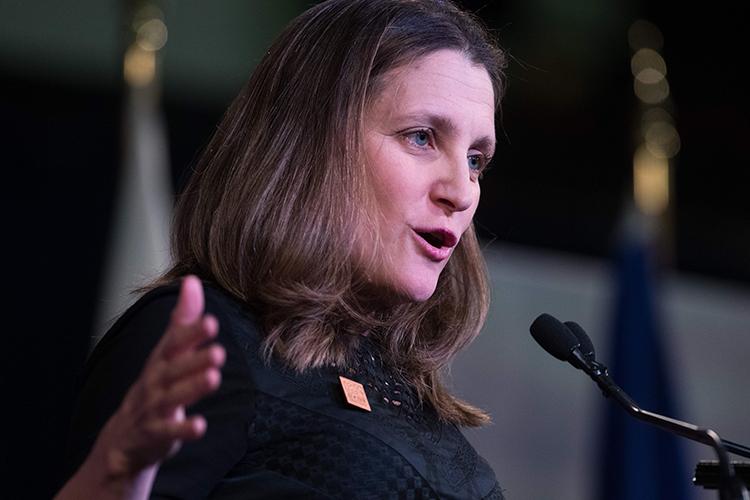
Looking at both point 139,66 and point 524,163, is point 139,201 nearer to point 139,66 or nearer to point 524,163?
point 139,66

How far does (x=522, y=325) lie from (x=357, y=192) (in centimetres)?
308

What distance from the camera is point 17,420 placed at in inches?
143

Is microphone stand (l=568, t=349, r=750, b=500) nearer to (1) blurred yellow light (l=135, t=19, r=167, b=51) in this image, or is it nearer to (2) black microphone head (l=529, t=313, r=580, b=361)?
(2) black microphone head (l=529, t=313, r=580, b=361)

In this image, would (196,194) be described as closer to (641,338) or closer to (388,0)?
(388,0)

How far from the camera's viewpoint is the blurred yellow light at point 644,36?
5031 millimetres

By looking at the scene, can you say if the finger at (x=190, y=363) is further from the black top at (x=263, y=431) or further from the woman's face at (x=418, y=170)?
the woman's face at (x=418, y=170)

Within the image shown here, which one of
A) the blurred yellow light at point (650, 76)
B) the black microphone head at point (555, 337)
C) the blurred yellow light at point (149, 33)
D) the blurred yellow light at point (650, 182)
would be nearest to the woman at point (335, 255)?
the black microphone head at point (555, 337)

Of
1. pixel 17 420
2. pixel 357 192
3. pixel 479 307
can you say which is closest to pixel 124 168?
pixel 17 420

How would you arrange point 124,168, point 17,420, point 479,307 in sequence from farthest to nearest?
point 124,168 < point 17,420 < point 479,307

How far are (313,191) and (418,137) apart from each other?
178mm

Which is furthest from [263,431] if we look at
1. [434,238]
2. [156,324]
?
[434,238]

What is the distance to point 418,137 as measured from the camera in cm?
165

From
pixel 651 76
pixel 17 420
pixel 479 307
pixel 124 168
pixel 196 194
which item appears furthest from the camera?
pixel 651 76

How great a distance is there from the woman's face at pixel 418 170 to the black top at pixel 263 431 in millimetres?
184
